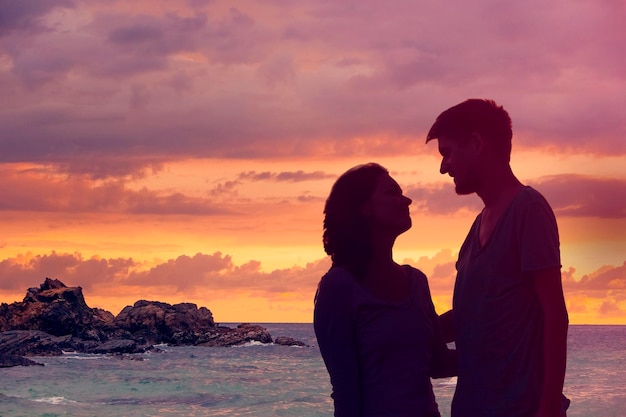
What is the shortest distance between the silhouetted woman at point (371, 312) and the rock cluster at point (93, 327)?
5427 cm

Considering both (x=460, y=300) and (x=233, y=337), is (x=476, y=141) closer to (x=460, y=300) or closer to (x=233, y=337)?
(x=460, y=300)

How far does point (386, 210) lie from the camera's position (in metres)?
4.24

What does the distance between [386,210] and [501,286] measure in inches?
29.9

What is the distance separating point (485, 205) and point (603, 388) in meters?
48.1

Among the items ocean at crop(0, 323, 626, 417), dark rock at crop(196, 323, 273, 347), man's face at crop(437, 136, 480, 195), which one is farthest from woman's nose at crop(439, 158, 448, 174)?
dark rock at crop(196, 323, 273, 347)

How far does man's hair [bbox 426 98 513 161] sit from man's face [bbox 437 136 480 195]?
0.03m

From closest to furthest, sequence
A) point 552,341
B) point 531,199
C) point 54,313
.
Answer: point 552,341 < point 531,199 < point 54,313

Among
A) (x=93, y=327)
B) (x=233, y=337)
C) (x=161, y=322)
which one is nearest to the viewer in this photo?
(x=93, y=327)

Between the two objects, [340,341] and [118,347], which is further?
[118,347]

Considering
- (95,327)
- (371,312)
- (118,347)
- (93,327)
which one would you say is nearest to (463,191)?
(371,312)

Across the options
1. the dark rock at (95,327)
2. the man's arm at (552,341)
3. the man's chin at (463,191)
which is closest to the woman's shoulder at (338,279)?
the man's chin at (463,191)

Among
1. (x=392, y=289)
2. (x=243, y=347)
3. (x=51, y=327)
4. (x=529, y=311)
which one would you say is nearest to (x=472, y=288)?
(x=529, y=311)

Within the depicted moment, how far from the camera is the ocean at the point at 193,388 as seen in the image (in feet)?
117

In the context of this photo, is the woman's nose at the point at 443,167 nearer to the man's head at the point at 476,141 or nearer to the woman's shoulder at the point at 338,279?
the man's head at the point at 476,141
